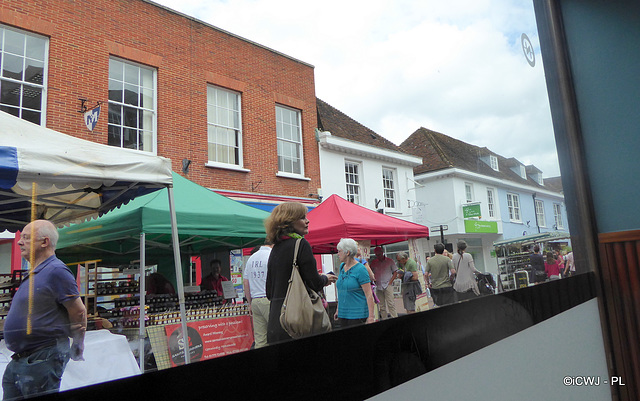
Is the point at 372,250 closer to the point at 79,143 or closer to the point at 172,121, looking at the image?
the point at 172,121

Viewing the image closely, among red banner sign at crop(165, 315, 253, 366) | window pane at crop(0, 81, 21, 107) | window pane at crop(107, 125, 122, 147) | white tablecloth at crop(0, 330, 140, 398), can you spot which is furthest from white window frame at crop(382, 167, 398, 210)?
window pane at crop(0, 81, 21, 107)

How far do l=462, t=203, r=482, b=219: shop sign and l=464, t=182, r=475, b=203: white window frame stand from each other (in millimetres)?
23

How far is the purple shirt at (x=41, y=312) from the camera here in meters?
0.67

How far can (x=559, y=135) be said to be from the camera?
271cm

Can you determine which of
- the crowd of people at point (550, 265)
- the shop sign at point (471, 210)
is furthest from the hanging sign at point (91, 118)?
the crowd of people at point (550, 265)

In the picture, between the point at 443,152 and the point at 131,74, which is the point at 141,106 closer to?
the point at 131,74

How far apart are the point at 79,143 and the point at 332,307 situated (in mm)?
846

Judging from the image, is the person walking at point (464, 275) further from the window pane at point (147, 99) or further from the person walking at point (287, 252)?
the window pane at point (147, 99)

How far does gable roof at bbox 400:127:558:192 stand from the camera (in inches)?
65.0

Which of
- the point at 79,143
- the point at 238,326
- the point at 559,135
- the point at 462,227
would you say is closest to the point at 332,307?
the point at 238,326

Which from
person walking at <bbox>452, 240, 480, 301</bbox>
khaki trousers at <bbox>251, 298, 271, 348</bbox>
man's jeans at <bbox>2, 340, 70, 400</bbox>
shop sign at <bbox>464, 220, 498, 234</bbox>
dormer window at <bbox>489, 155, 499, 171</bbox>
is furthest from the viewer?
dormer window at <bbox>489, 155, 499, 171</bbox>

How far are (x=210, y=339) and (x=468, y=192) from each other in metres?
1.25

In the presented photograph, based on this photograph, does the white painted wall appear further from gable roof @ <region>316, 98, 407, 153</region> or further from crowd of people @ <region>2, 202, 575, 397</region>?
crowd of people @ <region>2, 202, 575, 397</region>

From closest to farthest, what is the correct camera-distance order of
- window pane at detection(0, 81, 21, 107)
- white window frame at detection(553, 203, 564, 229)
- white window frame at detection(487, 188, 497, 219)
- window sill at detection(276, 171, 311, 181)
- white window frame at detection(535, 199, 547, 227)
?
window pane at detection(0, 81, 21, 107)
window sill at detection(276, 171, 311, 181)
white window frame at detection(487, 188, 497, 219)
white window frame at detection(535, 199, 547, 227)
white window frame at detection(553, 203, 564, 229)
